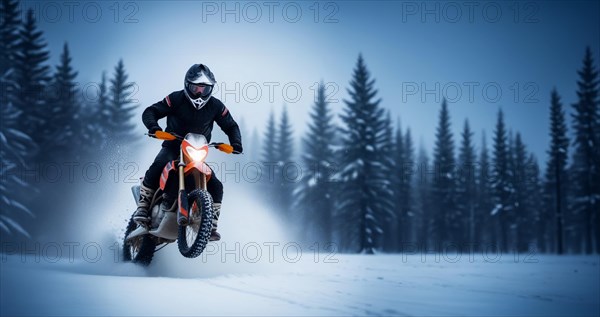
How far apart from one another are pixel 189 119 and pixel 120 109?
1412 inches

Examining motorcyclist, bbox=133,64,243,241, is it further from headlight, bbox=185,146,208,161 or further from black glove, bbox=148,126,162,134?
headlight, bbox=185,146,208,161

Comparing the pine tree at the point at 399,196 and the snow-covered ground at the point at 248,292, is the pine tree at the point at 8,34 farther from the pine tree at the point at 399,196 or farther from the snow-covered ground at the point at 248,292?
the pine tree at the point at 399,196

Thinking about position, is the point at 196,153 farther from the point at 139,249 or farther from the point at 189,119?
the point at 139,249

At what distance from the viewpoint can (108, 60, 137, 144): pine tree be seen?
38344mm

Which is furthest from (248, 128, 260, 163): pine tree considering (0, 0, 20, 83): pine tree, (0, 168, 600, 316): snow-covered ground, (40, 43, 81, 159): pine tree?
(0, 168, 600, 316): snow-covered ground

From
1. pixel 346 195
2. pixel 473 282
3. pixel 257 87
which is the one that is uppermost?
pixel 257 87

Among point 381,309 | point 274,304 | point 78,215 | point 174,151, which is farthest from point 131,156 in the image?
point 78,215

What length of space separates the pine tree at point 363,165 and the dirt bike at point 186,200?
99.0ft

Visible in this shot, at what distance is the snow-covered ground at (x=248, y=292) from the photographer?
6590mm

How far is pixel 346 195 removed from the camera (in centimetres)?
3919

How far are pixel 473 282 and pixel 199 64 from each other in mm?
11290

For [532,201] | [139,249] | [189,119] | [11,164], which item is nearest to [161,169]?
[189,119]

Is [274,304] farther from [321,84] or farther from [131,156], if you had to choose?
[321,84]

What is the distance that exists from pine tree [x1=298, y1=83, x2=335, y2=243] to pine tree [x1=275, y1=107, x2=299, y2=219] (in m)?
2.03
